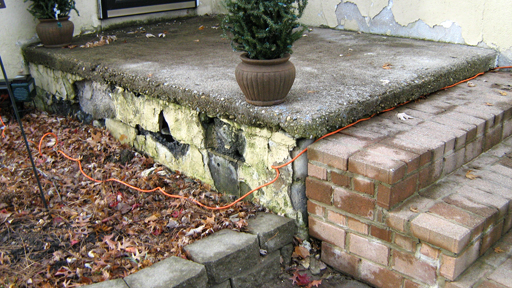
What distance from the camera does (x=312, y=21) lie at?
529cm

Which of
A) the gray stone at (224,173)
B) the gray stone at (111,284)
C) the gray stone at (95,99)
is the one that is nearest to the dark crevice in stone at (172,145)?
the gray stone at (224,173)

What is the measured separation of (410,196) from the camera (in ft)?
7.90

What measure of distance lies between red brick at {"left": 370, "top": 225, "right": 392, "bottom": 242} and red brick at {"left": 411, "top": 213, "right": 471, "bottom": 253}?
0.53ft

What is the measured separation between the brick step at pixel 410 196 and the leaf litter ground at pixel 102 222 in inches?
11.9

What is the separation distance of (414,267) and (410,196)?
38cm

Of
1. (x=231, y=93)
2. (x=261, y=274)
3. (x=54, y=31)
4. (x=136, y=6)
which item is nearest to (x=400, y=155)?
(x=261, y=274)

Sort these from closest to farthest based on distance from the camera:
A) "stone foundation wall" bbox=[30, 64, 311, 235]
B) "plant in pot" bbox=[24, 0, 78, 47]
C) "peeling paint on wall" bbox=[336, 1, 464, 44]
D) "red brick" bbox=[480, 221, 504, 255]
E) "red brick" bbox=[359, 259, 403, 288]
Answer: "red brick" bbox=[480, 221, 504, 255] → "red brick" bbox=[359, 259, 403, 288] → "stone foundation wall" bbox=[30, 64, 311, 235] → "peeling paint on wall" bbox=[336, 1, 464, 44] → "plant in pot" bbox=[24, 0, 78, 47]

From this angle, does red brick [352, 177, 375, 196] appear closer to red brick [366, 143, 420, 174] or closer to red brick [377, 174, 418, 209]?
red brick [377, 174, 418, 209]

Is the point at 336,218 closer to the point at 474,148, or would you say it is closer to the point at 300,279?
the point at 300,279

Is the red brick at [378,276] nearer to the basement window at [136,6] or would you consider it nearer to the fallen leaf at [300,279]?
the fallen leaf at [300,279]

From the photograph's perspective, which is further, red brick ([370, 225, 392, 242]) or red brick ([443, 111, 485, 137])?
red brick ([443, 111, 485, 137])

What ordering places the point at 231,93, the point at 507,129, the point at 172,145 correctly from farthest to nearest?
the point at 172,145
the point at 507,129
the point at 231,93

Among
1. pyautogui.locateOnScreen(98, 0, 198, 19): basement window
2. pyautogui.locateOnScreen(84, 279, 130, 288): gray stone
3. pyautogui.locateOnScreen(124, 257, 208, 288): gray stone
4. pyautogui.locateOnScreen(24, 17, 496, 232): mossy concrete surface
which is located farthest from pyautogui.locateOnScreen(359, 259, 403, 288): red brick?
pyautogui.locateOnScreen(98, 0, 198, 19): basement window

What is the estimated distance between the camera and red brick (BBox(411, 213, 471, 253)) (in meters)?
Result: 2.05
